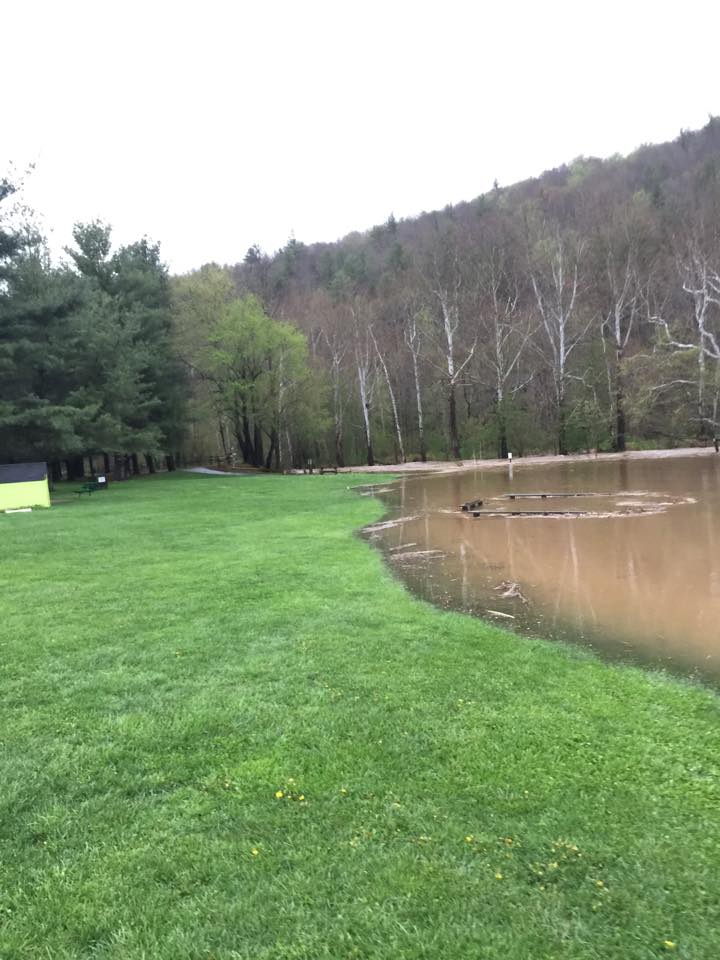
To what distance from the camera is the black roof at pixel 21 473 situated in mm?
20703

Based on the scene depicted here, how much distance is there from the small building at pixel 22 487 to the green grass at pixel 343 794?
15839mm

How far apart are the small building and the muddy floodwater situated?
1161 centimetres

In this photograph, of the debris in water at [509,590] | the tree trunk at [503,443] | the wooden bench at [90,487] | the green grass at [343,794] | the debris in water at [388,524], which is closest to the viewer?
the green grass at [343,794]

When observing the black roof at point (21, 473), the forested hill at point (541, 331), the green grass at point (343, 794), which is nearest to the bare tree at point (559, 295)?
the forested hill at point (541, 331)

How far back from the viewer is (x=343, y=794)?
3.55 meters

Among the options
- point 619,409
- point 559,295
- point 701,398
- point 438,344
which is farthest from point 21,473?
point 701,398

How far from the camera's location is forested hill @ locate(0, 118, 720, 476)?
32500 mm

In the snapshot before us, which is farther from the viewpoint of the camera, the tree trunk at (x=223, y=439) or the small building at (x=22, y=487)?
the tree trunk at (x=223, y=439)

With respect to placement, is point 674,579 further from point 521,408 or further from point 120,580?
point 521,408

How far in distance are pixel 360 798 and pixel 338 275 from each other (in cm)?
6321

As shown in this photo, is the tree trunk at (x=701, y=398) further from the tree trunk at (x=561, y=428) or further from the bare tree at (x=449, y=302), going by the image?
the bare tree at (x=449, y=302)

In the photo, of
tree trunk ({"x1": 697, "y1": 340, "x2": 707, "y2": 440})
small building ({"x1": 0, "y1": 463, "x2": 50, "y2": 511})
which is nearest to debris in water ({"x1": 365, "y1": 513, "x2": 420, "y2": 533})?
small building ({"x1": 0, "y1": 463, "x2": 50, "y2": 511})

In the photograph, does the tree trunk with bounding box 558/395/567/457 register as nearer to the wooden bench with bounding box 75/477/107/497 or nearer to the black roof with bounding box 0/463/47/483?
the wooden bench with bounding box 75/477/107/497

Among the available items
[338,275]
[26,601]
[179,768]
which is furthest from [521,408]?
[179,768]
